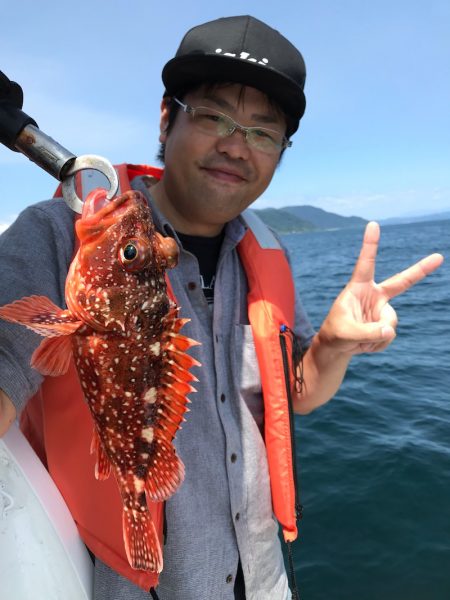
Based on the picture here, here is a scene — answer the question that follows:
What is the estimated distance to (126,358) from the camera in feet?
6.37

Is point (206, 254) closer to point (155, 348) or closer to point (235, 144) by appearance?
point (235, 144)

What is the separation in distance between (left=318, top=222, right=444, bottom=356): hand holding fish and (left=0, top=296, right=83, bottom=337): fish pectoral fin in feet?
6.42

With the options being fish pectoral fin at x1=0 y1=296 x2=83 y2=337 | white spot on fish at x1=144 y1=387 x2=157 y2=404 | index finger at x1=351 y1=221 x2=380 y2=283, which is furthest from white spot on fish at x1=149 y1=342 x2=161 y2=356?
index finger at x1=351 y1=221 x2=380 y2=283

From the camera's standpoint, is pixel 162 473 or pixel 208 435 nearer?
pixel 162 473

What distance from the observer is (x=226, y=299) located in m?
3.32

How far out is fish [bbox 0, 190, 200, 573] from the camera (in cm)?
185

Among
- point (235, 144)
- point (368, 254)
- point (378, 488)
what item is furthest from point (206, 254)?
point (378, 488)

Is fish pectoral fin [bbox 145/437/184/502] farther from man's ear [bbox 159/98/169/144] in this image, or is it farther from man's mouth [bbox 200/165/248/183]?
man's ear [bbox 159/98/169/144]

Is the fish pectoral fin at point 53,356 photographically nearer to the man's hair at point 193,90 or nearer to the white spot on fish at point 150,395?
the white spot on fish at point 150,395

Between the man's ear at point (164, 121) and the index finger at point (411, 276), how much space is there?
203 centimetres

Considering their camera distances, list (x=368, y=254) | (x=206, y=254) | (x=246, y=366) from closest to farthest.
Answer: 1. (x=368, y=254)
2. (x=246, y=366)
3. (x=206, y=254)

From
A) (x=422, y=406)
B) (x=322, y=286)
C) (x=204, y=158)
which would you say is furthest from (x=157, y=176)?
(x=322, y=286)

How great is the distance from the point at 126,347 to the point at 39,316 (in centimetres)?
41

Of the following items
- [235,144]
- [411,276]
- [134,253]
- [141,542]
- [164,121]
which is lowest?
[141,542]
